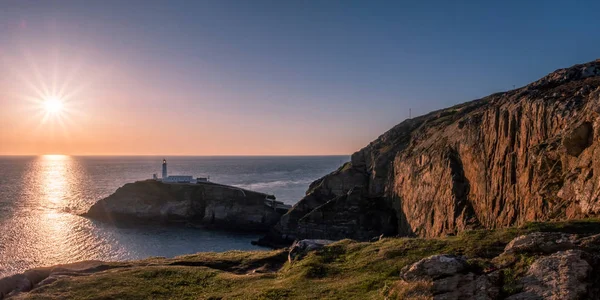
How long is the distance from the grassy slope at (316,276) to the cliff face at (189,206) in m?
54.6

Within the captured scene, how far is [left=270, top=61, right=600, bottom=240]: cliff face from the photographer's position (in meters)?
23.5

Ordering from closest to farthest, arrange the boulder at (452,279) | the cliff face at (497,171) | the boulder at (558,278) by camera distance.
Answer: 1. the boulder at (558,278)
2. the boulder at (452,279)
3. the cliff face at (497,171)

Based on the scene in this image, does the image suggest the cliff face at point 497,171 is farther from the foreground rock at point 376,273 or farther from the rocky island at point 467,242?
the foreground rock at point 376,273

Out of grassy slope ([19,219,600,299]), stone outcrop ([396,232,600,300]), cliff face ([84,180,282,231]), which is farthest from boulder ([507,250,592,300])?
cliff face ([84,180,282,231])

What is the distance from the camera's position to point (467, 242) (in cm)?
1902

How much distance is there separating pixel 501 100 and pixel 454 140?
7774 millimetres

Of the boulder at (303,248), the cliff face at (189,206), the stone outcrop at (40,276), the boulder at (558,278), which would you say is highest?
the boulder at (558,278)

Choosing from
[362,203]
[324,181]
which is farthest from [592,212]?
[324,181]

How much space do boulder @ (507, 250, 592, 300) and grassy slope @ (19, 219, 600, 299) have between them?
999 mm

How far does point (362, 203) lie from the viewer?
6378cm

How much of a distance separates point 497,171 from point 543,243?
22439 millimetres

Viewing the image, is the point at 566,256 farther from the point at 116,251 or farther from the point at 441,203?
the point at 116,251

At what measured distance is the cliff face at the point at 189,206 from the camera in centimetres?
8138

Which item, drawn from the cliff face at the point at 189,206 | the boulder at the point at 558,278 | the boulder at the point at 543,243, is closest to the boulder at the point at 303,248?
the boulder at the point at 543,243
